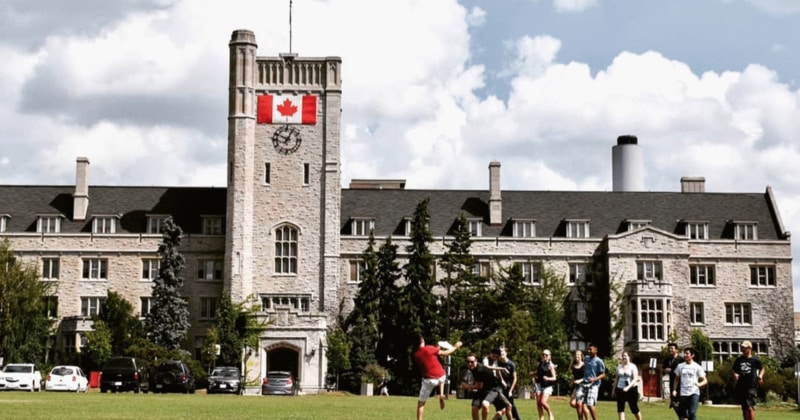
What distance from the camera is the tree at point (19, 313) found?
6600cm

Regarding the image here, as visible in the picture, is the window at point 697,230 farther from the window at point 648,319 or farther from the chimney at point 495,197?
the chimney at point 495,197

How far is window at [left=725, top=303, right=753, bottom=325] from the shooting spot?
72438 millimetres

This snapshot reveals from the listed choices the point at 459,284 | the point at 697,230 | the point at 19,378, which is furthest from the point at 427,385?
the point at 697,230

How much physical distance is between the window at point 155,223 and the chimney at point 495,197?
2023 cm

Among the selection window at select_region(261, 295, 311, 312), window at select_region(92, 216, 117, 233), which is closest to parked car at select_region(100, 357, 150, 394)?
window at select_region(261, 295, 311, 312)

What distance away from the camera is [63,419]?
24766mm

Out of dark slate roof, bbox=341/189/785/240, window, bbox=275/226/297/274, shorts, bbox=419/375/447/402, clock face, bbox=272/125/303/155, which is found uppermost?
clock face, bbox=272/125/303/155

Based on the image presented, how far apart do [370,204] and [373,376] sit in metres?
14.7

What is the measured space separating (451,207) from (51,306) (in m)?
25.2

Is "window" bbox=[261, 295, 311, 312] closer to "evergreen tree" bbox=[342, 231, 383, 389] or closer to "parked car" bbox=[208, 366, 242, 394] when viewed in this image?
"evergreen tree" bbox=[342, 231, 383, 389]

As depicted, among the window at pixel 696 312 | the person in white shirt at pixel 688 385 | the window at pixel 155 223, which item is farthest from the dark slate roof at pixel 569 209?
the person in white shirt at pixel 688 385

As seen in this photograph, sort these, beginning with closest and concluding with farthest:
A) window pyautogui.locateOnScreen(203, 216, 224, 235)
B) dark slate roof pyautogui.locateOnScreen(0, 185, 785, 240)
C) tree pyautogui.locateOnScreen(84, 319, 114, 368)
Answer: tree pyautogui.locateOnScreen(84, 319, 114, 368)
window pyautogui.locateOnScreen(203, 216, 224, 235)
dark slate roof pyautogui.locateOnScreen(0, 185, 785, 240)

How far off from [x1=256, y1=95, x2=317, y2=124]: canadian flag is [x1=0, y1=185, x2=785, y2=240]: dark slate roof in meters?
6.97

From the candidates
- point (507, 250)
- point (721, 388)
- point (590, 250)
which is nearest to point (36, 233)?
point (507, 250)
